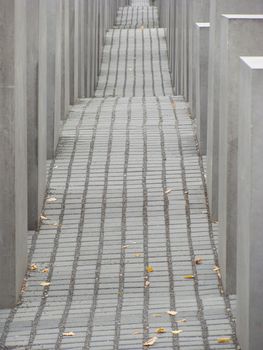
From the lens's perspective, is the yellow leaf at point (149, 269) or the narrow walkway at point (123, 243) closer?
the narrow walkway at point (123, 243)

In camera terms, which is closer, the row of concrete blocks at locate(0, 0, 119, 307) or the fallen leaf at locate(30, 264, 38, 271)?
the row of concrete blocks at locate(0, 0, 119, 307)

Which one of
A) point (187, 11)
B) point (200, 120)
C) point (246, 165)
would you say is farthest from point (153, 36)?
point (246, 165)

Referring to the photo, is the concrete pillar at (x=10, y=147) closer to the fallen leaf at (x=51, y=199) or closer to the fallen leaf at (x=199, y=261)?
the fallen leaf at (x=199, y=261)

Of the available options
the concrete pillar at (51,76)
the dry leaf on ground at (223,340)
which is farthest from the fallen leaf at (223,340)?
the concrete pillar at (51,76)

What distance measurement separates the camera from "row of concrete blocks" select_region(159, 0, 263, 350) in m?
7.13

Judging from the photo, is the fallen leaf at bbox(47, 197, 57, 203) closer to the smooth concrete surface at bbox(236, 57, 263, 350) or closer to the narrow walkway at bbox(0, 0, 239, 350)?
the narrow walkway at bbox(0, 0, 239, 350)

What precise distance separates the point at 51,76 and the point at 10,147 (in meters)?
4.48

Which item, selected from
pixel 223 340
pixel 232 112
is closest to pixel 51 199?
pixel 232 112

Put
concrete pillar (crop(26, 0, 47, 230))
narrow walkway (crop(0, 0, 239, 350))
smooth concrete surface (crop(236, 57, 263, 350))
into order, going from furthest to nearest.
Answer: concrete pillar (crop(26, 0, 47, 230)), narrow walkway (crop(0, 0, 239, 350)), smooth concrete surface (crop(236, 57, 263, 350))

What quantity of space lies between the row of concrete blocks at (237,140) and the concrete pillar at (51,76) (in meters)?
1.61

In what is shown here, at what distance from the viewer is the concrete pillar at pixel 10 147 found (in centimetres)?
877

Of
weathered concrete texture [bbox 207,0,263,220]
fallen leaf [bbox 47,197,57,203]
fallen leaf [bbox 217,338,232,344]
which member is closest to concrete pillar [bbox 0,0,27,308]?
fallen leaf [bbox 217,338,232,344]

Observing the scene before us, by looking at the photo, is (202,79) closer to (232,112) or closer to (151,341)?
(232,112)

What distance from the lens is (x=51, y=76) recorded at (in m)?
13.3
